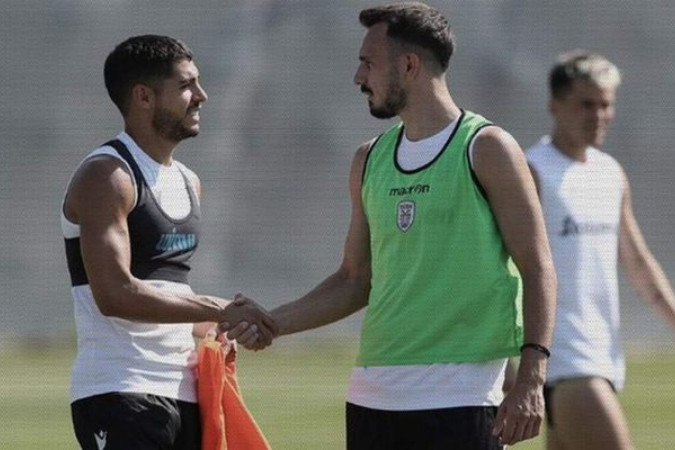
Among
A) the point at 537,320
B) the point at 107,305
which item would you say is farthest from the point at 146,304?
the point at 537,320

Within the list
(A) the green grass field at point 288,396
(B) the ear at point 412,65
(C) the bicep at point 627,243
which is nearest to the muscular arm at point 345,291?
(B) the ear at point 412,65

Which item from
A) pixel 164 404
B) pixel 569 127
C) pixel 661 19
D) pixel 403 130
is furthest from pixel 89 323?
pixel 661 19

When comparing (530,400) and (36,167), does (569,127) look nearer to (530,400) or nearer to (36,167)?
(530,400)

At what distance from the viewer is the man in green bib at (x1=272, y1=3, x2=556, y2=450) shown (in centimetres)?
516

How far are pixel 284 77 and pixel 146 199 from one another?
38.1 feet

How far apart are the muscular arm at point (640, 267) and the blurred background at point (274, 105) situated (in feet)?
30.1

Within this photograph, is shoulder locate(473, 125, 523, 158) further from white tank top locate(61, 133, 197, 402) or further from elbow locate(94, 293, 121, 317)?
elbow locate(94, 293, 121, 317)

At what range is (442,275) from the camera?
5.29 meters

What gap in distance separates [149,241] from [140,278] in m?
0.11

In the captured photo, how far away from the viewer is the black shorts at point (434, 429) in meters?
5.23

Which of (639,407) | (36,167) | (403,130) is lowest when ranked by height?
(639,407)

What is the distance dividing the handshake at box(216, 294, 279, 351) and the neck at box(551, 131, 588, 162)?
5.24 ft

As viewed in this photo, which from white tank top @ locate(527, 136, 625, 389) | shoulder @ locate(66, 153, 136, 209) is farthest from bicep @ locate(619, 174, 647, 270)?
shoulder @ locate(66, 153, 136, 209)

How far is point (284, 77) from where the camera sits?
56.3 ft
